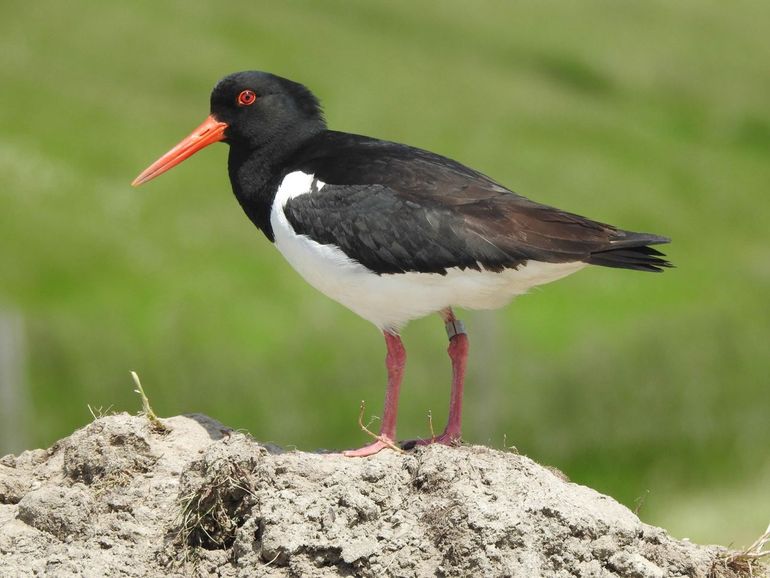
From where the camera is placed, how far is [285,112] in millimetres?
9914

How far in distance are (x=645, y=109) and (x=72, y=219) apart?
47.4ft

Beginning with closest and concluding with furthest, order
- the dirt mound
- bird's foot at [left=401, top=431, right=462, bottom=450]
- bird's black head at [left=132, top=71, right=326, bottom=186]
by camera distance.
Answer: the dirt mound
bird's foot at [left=401, top=431, right=462, bottom=450]
bird's black head at [left=132, top=71, right=326, bottom=186]

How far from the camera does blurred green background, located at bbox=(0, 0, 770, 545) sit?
1906 centimetres

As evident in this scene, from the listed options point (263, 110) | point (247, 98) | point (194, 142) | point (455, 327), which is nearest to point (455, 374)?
point (455, 327)

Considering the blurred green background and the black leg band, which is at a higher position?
the blurred green background

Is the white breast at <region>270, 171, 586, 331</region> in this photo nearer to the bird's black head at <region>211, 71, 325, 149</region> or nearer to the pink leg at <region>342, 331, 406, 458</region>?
the pink leg at <region>342, 331, 406, 458</region>

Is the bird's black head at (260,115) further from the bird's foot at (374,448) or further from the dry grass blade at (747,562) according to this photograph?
the dry grass blade at (747,562)

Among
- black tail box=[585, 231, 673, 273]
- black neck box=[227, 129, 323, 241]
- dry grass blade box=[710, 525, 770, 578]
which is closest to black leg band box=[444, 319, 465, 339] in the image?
black tail box=[585, 231, 673, 273]

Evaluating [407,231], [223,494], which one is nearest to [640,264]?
[407,231]

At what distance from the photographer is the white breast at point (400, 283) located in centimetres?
864

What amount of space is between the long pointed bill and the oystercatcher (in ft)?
2.52

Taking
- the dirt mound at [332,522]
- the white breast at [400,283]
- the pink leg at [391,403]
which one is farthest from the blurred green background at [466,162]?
the dirt mound at [332,522]

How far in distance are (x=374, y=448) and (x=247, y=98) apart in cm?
300

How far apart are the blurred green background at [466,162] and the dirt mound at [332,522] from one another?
9212 mm
